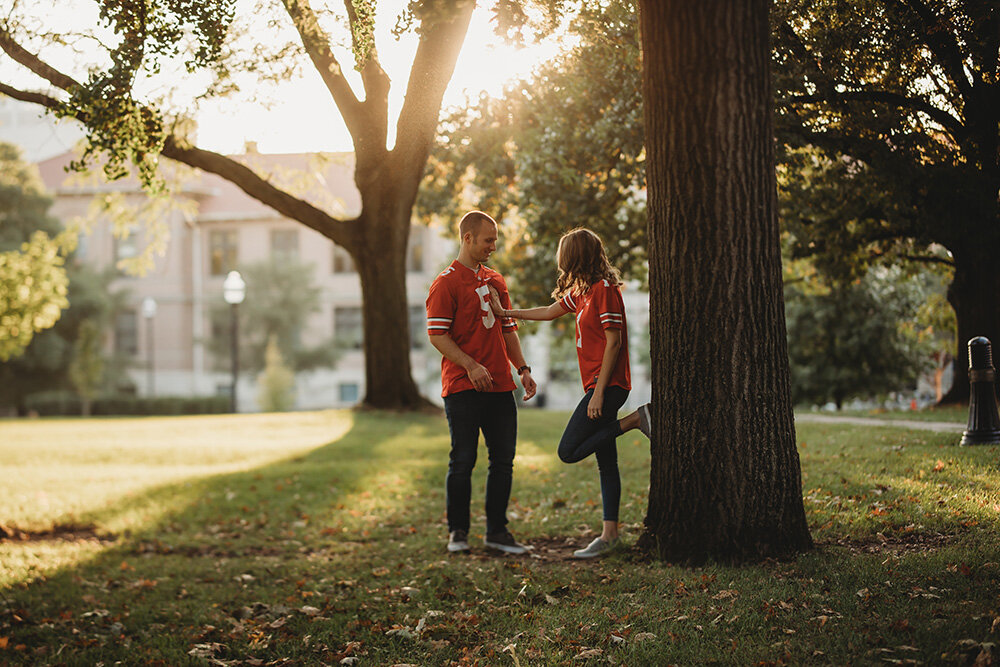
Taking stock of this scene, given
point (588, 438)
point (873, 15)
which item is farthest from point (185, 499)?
point (873, 15)

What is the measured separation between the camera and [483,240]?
5.84 metres

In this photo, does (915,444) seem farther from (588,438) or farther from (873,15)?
(588,438)

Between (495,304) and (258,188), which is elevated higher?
(258,188)

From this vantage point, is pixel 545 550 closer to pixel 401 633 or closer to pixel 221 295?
pixel 401 633

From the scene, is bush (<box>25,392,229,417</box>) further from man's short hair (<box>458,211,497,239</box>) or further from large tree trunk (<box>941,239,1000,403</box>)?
man's short hair (<box>458,211,497,239</box>)

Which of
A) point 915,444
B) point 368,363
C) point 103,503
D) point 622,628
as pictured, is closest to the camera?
point 622,628

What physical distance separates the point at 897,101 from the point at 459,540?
692 centimetres

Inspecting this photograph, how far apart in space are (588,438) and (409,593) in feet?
5.08

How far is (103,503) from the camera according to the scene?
34.8ft

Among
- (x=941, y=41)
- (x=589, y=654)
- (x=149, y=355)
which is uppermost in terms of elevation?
(x=941, y=41)

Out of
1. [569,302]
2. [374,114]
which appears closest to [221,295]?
[374,114]

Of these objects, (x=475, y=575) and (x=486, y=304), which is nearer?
(x=475, y=575)

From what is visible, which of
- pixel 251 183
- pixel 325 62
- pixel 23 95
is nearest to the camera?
pixel 325 62

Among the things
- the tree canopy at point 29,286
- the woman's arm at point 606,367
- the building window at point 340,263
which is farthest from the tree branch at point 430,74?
the building window at point 340,263
